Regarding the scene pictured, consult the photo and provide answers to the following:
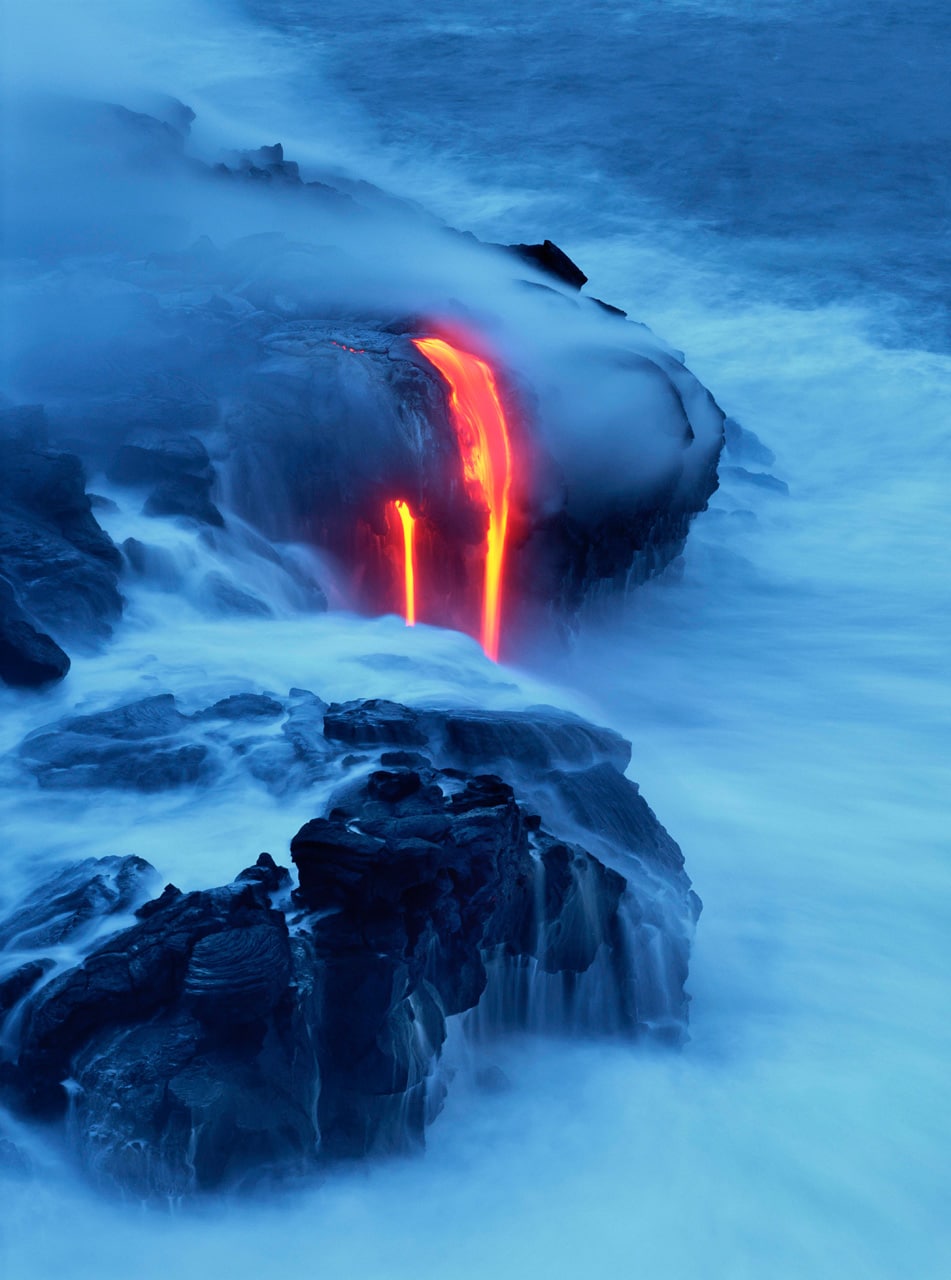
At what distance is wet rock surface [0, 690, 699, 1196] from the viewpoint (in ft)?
23.9

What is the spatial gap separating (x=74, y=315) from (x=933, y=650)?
8.89 m

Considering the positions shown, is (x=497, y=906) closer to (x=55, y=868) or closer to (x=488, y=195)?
(x=55, y=868)

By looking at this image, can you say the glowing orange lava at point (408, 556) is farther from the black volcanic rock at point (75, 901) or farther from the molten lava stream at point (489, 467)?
the black volcanic rock at point (75, 901)

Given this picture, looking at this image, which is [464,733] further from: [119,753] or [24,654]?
[24,654]

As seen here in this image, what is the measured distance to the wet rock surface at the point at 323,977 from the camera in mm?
7270

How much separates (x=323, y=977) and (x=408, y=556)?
20.1ft

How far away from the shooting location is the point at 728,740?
13.0 metres

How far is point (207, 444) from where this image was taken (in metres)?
13.3

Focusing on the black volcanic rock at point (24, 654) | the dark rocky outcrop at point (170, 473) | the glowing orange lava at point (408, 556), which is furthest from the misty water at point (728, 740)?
the dark rocky outcrop at point (170, 473)

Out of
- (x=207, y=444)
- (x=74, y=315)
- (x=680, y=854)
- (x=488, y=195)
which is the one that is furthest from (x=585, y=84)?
(x=680, y=854)

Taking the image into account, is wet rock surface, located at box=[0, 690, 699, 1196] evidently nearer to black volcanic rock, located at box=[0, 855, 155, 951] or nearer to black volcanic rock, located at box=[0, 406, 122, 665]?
black volcanic rock, located at box=[0, 855, 155, 951]

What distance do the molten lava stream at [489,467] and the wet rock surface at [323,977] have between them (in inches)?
179

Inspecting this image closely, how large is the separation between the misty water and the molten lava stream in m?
0.71

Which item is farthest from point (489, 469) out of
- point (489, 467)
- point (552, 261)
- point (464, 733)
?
point (552, 261)
